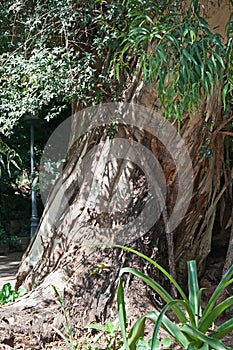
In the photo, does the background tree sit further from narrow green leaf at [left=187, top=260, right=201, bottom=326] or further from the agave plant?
the agave plant

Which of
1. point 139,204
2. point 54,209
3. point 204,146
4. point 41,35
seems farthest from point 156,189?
point 41,35

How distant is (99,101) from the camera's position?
4.12 m

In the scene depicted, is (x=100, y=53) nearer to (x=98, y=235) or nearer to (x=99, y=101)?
(x=99, y=101)

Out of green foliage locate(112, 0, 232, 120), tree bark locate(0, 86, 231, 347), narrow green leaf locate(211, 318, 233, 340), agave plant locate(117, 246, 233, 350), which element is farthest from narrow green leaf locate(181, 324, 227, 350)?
tree bark locate(0, 86, 231, 347)

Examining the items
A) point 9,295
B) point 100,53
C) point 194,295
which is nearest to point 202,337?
point 194,295

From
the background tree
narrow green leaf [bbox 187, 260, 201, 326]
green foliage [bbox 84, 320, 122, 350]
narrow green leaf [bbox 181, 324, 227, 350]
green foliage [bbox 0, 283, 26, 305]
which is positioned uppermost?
the background tree

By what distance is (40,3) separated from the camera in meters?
4.13

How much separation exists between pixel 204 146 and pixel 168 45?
1.73 metres

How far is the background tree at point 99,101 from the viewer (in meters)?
3.47

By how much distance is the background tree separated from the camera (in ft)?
11.4

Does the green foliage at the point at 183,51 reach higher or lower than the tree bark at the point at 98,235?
higher

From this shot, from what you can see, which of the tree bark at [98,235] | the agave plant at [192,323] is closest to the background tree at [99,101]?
the tree bark at [98,235]

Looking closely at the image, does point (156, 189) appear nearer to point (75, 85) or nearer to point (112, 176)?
point (112, 176)

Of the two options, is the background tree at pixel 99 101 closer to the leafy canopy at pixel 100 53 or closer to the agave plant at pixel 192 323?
the leafy canopy at pixel 100 53
